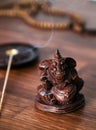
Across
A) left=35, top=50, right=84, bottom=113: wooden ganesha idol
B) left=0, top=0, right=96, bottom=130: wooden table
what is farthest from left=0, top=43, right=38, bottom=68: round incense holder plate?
left=35, top=50, right=84, bottom=113: wooden ganesha idol

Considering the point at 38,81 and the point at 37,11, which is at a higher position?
the point at 37,11

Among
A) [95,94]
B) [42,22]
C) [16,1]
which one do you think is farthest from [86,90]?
[16,1]

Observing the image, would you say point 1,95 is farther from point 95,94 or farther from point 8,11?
point 8,11

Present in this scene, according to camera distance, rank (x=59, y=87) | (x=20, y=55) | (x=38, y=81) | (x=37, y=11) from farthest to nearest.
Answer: (x=37, y=11)
(x=20, y=55)
(x=38, y=81)
(x=59, y=87)

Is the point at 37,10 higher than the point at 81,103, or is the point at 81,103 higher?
the point at 37,10

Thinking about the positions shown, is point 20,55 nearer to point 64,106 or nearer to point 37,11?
point 64,106

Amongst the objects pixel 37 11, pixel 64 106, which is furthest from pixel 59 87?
pixel 37 11
